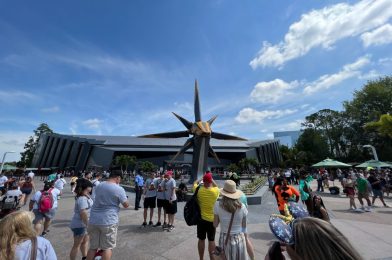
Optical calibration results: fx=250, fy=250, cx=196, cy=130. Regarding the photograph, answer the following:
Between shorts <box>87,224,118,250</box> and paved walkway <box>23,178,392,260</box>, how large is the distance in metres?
1.29

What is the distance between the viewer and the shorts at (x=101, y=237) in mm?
3674

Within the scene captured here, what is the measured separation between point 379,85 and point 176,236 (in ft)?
169

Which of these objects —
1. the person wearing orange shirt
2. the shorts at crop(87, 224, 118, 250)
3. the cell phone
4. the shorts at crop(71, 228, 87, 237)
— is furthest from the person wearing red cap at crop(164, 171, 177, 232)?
the cell phone

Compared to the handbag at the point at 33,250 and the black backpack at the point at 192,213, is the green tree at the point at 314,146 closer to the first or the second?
the black backpack at the point at 192,213

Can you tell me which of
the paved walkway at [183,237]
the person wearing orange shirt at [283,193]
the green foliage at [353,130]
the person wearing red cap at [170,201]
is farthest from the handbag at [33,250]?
the green foliage at [353,130]

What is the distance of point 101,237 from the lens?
3703 millimetres

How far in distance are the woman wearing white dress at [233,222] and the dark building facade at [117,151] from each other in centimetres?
4576

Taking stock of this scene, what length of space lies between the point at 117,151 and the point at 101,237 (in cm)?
4692

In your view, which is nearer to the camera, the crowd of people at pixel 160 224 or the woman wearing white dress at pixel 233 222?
the crowd of people at pixel 160 224

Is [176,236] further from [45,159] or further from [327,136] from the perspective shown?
[45,159]

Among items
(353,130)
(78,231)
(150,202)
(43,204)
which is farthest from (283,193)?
(353,130)

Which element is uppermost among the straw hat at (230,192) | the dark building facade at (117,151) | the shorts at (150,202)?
the dark building facade at (117,151)

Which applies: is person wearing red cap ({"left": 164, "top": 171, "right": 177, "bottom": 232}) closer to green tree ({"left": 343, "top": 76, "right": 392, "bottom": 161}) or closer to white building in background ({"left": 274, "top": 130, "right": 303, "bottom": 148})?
green tree ({"left": 343, "top": 76, "right": 392, "bottom": 161})

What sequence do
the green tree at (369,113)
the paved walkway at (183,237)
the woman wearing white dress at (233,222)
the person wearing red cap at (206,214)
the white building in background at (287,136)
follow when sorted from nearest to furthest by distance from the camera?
1. the woman wearing white dress at (233,222)
2. the person wearing red cap at (206,214)
3. the paved walkway at (183,237)
4. the green tree at (369,113)
5. the white building in background at (287,136)
